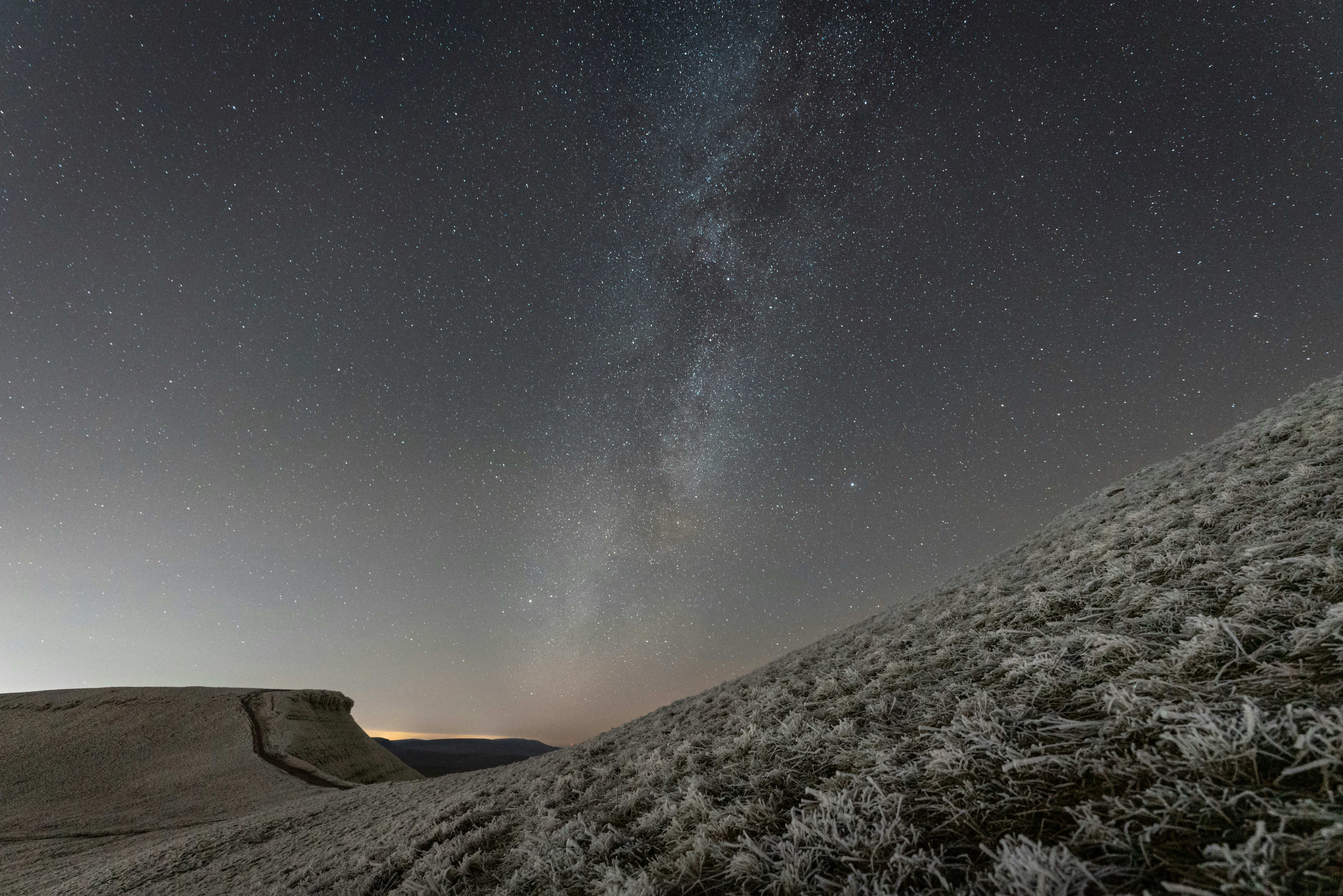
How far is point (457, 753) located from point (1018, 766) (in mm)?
121261

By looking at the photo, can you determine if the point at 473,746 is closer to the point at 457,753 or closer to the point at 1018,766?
the point at 457,753

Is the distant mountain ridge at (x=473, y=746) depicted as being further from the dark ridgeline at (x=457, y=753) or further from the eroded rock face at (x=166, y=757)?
the eroded rock face at (x=166, y=757)

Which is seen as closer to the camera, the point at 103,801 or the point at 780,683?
the point at 780,683

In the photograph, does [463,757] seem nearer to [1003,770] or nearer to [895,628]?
[895,628]

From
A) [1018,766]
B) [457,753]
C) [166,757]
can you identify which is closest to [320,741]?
[166,757]

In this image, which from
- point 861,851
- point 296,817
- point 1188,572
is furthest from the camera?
point 296,817

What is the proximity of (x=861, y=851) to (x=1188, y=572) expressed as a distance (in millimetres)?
5557

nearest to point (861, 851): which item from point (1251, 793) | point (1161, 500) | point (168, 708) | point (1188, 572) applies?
point (1251, 793)

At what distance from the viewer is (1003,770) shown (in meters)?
2.98

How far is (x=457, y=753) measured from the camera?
317 feet

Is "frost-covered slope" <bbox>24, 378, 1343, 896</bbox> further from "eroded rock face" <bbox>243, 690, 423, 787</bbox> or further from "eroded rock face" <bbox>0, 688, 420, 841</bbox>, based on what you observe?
"eroded rock face" <bbox>243, 690, 423, 787</bbox>

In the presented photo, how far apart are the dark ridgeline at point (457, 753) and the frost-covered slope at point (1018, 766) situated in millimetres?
44063

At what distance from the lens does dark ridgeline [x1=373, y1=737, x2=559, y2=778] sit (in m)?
72.3

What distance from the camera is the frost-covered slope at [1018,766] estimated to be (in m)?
2.21
